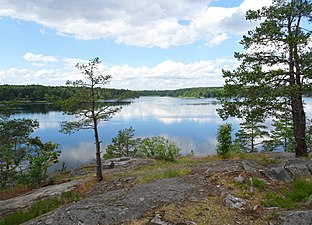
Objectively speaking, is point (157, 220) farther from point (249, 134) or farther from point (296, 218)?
point (249, 134)

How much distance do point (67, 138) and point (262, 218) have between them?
50.1 metres

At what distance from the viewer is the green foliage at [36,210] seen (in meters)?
8.39

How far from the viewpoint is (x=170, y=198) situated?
24.8ft

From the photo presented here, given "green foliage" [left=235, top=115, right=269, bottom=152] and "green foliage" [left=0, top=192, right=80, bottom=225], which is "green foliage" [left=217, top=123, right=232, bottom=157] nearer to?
"green foliage" [left=0, top=192, right=80, bottom=225]

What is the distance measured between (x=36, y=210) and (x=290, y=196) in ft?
28.7

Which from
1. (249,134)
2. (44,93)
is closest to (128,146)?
(249,134)

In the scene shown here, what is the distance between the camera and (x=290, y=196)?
23.9ft

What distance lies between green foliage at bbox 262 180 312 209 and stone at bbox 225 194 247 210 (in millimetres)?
587

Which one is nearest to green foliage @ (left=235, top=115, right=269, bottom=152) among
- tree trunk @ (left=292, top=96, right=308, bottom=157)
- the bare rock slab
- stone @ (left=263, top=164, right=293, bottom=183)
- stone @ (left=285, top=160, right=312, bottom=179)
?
tree trunk @ (left=292, top=96, right=308, bottom=157)

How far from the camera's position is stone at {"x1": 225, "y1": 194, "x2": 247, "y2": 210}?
6.81 m

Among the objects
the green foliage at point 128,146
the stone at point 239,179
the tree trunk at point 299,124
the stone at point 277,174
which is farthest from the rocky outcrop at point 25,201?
the green foliage at point 128,146

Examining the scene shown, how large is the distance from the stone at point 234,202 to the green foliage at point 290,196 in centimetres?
59

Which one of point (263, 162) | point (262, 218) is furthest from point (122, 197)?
point (263, 162)

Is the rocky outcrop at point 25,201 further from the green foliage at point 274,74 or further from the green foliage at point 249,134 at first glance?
the green foliage at point 249,134
